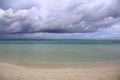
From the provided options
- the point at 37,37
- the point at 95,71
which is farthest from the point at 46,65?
the point at 95,71

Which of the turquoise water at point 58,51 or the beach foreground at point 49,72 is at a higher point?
the turquoise water at point 58,51

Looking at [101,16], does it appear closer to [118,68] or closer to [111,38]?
[111,38]

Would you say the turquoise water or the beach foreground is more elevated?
the turquoise water

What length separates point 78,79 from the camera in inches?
91.9

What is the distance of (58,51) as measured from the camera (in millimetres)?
2342

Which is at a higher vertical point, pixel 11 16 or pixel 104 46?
pixel 11 16

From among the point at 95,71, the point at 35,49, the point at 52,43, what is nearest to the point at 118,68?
the point at 95,71

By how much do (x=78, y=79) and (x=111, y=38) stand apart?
0.58 m

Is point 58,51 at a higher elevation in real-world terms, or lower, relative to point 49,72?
higher

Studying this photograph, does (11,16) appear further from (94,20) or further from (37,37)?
(94,20)

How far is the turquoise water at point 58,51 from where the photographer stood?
234cm

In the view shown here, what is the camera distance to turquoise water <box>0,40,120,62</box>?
2.34 metres

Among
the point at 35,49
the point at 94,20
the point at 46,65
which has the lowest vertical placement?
the point at 46,65

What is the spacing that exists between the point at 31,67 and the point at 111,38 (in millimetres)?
926
